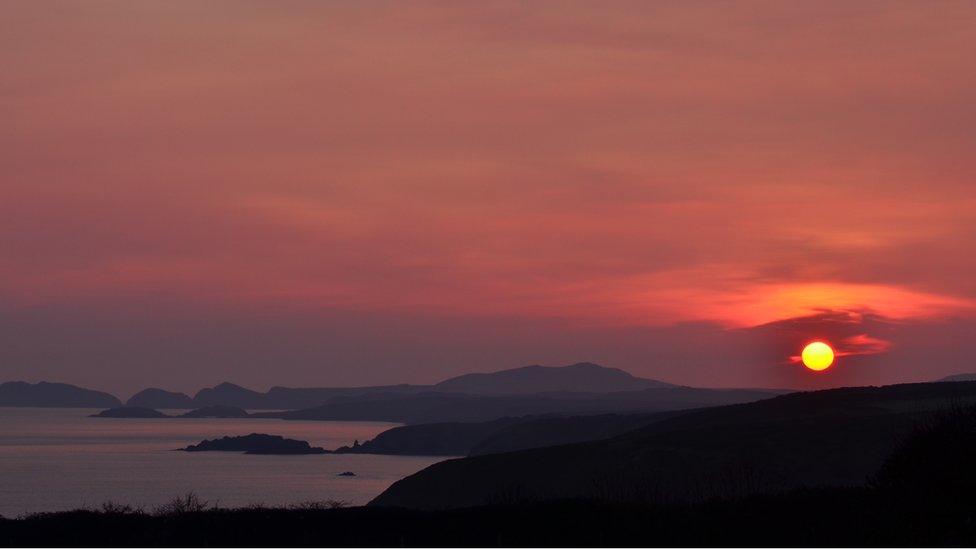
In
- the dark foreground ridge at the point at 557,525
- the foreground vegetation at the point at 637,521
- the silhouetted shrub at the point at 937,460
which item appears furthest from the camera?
the silhouetted shrub at the point at 937,460

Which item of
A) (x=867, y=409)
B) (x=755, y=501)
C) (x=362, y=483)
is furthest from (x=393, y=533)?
(x=362, y=483)

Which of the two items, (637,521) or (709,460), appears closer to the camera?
(637,521)

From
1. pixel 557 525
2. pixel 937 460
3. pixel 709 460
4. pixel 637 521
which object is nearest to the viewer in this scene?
pixel 637 521

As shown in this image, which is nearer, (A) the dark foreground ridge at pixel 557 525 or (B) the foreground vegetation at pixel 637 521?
(A) the dark foreground ridge at pixel 557 525

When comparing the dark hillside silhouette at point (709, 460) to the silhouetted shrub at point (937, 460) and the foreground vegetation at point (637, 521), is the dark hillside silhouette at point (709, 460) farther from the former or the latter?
the foreground vegetation at point (637, 521)

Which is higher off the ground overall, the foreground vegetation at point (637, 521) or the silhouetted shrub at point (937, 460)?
the silhouetted shrub at point (937, 460)

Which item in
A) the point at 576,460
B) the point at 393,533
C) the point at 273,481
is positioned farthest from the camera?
the point at 273,481

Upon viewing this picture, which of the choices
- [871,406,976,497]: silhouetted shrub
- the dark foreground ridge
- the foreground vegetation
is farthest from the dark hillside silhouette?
the dark foreground ridge

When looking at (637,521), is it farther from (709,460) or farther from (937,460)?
(709,460)

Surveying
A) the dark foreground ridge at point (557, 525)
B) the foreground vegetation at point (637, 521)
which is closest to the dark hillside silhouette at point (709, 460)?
the foreground vegetation at point (637, 521)

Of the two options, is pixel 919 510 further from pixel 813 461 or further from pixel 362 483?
pixel 362 483

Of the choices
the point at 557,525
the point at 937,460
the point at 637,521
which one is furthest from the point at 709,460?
the point at 557,525
